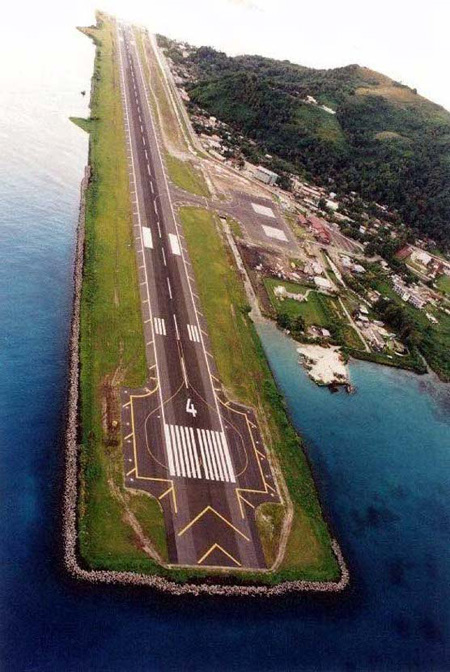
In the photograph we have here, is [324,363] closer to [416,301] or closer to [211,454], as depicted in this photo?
[211,454]

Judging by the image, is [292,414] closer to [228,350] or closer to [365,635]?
[228,350]

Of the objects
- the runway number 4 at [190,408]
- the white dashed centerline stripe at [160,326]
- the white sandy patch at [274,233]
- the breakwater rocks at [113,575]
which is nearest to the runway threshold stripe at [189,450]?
the runway number 4 at [190,408]

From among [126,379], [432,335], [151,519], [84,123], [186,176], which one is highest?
[432,335]

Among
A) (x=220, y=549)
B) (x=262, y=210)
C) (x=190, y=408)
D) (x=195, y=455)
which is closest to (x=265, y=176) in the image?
(x=262, y=210)

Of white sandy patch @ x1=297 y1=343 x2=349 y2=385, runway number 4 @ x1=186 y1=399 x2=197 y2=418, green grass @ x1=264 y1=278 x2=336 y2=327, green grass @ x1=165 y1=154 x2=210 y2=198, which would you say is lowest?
runway number 4 @ x1=186 y1=399 x2=197 y2=418

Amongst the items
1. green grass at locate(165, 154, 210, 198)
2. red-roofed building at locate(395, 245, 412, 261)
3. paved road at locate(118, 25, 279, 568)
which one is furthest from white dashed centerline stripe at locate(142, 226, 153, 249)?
red-roofed building at locate(395, 245, 412, 261)

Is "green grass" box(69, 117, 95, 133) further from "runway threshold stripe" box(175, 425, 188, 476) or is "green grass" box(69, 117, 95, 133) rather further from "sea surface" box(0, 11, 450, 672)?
"runway threshold stripe" box(175, 425, 188, 476)
